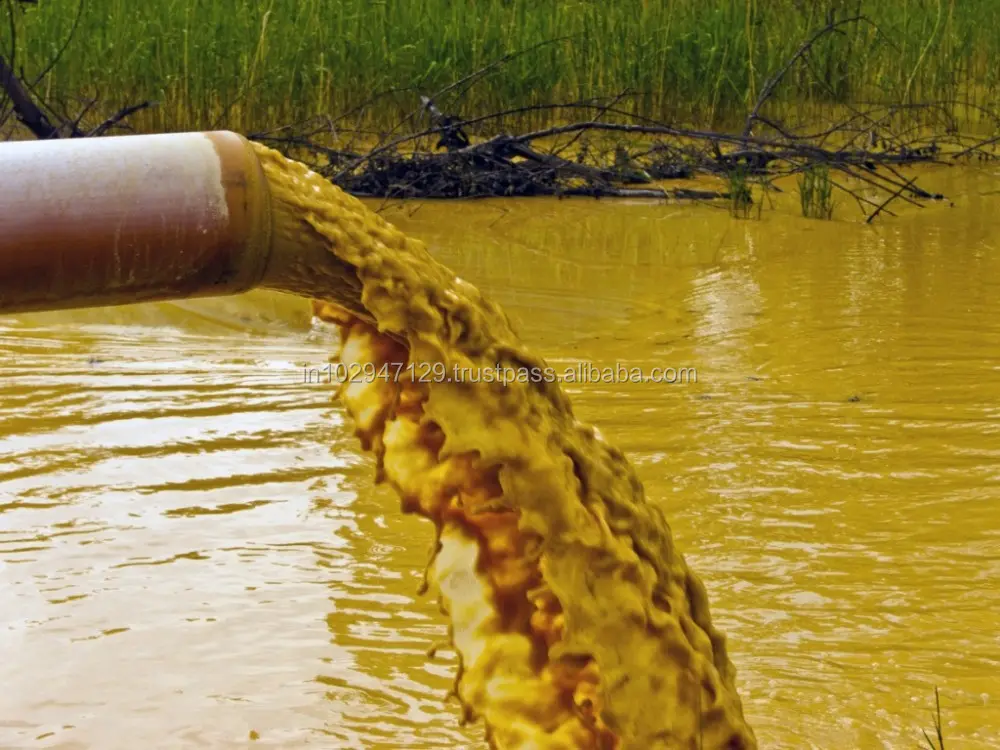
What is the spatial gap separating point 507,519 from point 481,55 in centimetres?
620

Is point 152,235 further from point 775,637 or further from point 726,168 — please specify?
point 726,168

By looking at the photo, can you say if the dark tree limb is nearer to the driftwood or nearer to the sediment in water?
the driftwood

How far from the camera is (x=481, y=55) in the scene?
7512mm

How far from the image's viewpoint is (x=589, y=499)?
1.67 metres

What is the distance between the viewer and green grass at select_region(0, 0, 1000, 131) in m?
7.16

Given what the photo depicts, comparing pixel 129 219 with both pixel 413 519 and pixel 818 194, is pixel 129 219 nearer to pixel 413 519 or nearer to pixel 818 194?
pixel 413 519

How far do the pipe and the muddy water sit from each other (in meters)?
1.00

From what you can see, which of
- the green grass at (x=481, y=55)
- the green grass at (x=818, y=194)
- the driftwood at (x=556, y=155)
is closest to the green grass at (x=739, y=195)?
the driftwood at (x=556, y=155)

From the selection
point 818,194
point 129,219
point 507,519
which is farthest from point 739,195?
point 129,219

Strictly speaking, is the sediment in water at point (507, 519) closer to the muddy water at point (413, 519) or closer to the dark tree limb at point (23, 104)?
the muddy water at point (413, 519)

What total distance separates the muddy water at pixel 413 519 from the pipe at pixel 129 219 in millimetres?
996

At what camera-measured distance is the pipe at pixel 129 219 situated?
1.23 metres

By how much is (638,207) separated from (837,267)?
1.53 meters

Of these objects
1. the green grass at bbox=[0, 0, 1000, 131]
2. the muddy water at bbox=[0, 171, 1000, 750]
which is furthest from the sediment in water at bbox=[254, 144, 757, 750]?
the green grass at bbox=[0, 0, 1000, 131]
